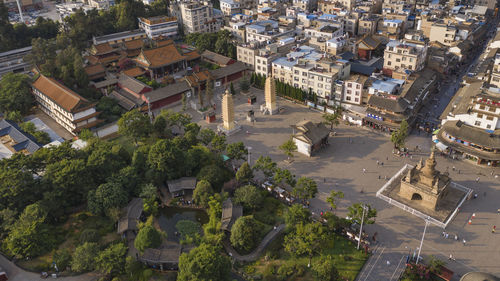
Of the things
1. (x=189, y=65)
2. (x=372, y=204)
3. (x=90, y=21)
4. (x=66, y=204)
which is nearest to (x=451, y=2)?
(x=189, y=65)

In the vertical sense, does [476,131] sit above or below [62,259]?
above

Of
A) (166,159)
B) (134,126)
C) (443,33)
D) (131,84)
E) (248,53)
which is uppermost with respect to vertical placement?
(443,33)

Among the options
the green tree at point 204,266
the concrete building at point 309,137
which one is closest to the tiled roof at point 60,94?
the concrete building at point 309,137

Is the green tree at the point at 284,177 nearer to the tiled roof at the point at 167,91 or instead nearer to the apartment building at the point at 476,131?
the apartment building at the point at 476,131

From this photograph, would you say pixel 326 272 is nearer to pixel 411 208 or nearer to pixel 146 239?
pixel 411 208

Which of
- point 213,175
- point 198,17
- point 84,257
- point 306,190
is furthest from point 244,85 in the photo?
point 84,257

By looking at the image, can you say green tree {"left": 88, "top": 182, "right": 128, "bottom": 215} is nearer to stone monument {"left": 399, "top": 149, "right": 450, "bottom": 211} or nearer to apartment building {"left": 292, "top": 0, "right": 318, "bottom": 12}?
stone monument {"left": 399, "top": 149, "right": 450, "bottom": 211}
